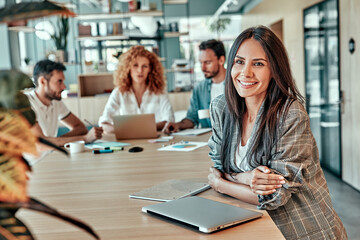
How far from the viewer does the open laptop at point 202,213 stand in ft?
3.81

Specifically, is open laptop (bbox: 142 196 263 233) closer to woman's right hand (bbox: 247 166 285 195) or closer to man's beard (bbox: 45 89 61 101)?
woman's right hand (bbox: 247 166 285 195)

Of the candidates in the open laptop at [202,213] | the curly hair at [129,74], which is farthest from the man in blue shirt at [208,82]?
the open laptop at [202,213]

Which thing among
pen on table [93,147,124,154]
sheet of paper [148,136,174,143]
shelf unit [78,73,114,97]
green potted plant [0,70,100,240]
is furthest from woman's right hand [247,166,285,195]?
shelf unit [78,73,114,97]

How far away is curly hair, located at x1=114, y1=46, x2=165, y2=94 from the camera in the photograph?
12.6 ft

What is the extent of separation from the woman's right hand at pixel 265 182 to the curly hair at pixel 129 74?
2567mm

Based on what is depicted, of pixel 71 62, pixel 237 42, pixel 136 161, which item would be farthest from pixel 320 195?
pixel 71 62

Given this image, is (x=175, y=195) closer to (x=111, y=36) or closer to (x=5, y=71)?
(x=5, y=71)

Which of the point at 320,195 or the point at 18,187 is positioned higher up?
the point at 18,187

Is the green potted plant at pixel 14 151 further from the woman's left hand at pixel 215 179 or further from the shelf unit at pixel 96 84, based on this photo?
the shelf unit at pixel 96 84

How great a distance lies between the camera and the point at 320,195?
59.7 inches

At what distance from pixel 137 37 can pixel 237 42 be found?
10.1m

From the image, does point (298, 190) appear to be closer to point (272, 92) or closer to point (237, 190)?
point (237, 190)

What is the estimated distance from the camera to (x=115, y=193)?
63.9 inches

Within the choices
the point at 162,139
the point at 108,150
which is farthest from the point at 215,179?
the point at 162,139
